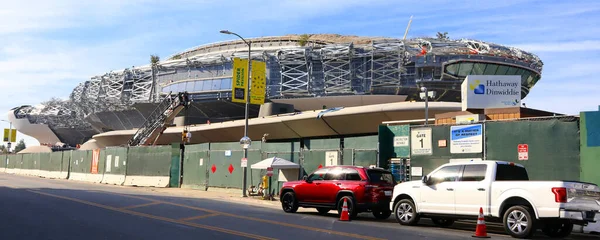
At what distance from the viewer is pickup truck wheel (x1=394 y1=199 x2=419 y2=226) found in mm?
15828

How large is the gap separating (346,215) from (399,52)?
53.4 m

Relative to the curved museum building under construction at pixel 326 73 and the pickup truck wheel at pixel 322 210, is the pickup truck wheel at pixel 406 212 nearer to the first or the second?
the pickup truck wheel at pixel 322 210

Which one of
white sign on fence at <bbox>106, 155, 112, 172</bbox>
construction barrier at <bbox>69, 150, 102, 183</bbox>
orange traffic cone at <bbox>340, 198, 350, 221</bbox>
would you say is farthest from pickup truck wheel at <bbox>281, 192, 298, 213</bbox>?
construction barrier at <bbox>69, 150, 102, 183</bbox>

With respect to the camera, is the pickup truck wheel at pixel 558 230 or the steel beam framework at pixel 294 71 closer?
the pickup truck wheel at pixel 558 230

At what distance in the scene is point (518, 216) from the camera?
1326cm

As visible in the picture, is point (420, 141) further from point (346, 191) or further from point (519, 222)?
point (519, 222)

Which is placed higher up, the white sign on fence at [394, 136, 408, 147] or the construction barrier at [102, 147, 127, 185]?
the white sign on fence at [394, 136, 408, 147]

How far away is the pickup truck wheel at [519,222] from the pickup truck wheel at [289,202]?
7.92m

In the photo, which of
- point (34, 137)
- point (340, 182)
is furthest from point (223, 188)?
point (34, 137)

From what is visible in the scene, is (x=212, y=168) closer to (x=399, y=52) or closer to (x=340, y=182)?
(x=340, y=182)

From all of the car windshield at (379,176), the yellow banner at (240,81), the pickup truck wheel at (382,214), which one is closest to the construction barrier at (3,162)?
the yellow banner at (240,81)

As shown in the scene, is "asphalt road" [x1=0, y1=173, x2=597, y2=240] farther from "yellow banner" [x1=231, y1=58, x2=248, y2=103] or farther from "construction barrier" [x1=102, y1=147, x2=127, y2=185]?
"construction barrier" [x1=102, y1=147, x2=127, y2=185]

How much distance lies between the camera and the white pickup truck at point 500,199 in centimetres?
1255

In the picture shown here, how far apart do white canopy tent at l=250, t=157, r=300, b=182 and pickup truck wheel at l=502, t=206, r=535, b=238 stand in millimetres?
13302
